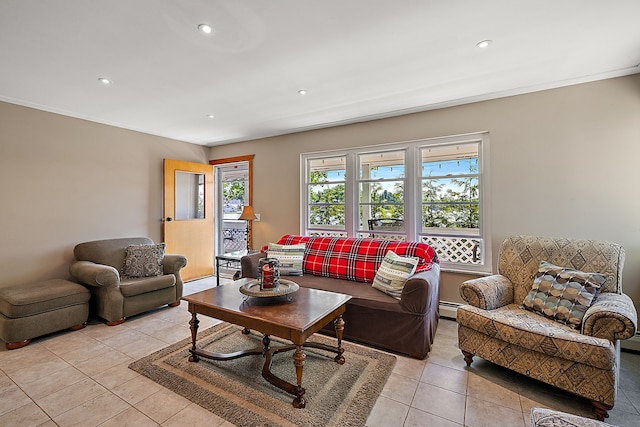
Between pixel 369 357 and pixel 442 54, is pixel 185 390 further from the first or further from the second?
pixel 442 54

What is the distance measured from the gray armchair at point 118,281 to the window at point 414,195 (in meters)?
1.92

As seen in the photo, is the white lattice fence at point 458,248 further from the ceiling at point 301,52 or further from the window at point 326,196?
the ceiling at point 301,52

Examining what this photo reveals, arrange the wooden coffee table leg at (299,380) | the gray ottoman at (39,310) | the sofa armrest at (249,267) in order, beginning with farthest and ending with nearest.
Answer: the sofa armrest at (249,267), the gray ottoman at (39,310), the wooden coffee table leg at (299,380)

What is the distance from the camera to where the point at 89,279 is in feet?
10.1

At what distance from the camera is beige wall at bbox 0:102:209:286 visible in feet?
10.6

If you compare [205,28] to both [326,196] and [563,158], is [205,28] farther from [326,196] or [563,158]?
[563,158]

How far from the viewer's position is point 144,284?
3.33 m

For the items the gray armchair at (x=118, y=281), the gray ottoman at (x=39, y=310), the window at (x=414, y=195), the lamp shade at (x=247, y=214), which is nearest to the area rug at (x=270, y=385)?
the gray armchair at (x=118, y=281)

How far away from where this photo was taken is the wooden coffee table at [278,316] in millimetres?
1813

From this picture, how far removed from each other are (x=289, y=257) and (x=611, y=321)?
274 cm

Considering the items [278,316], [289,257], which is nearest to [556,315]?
[278,316]

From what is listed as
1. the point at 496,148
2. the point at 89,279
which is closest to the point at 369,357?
the point at 496,148

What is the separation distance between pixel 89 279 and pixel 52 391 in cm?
135

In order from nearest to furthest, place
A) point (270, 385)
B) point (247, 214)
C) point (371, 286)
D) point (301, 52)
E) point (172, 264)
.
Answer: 1. point (270, 385)
2. point (301, 52)
3. point (371, 286)
4. point (172, 264)
5. point (247, 214)
